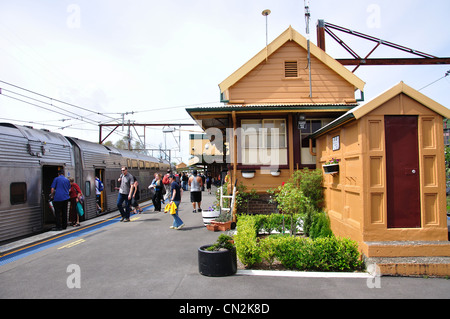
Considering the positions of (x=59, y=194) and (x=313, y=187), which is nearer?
(x=313, y=187)

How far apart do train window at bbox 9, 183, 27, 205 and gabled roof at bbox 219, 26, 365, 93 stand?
7395mm

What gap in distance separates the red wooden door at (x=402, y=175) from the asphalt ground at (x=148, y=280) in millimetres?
1197

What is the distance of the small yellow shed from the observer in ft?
19.2

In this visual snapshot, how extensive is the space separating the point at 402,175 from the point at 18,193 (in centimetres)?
976

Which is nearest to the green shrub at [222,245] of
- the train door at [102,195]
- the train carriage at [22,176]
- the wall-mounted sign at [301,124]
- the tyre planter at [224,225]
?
the tyre planter at [224,225]

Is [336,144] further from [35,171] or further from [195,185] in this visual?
[35,171]

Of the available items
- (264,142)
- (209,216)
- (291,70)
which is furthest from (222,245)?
(291,70)

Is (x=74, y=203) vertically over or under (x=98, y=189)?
under

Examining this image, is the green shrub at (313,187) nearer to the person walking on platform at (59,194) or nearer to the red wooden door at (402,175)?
the red wooden door at (402,175)

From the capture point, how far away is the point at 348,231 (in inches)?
261

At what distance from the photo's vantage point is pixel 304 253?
19.0 feet
